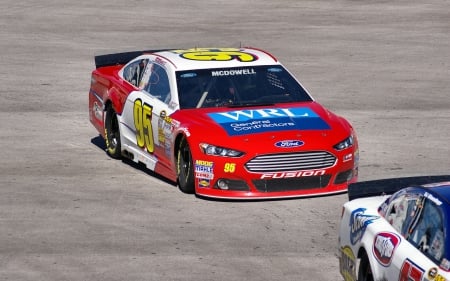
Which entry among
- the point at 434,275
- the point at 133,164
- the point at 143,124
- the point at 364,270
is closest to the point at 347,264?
the point at 364,270

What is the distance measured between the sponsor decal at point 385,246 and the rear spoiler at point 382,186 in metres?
1.16

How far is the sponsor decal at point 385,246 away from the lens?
10023 millimetres

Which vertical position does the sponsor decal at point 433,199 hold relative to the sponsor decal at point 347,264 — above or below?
above

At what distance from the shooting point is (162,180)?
16.7 m

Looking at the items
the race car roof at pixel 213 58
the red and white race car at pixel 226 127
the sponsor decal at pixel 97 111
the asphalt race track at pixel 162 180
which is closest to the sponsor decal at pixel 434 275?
the asphalt race track at pixel 162 180

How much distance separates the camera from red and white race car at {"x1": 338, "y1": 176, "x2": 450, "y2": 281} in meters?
9.50

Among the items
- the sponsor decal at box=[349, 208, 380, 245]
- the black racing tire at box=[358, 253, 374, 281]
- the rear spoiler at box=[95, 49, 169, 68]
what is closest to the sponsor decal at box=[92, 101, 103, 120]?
the rear spoiler at box=[95, 49, 169, 68]

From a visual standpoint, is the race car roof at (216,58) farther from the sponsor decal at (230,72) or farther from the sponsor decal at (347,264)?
the sponsor decal at (347,264)

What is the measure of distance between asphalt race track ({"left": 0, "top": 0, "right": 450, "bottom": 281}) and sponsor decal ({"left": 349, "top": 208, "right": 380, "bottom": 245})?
1186mm

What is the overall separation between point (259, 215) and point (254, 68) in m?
2.95

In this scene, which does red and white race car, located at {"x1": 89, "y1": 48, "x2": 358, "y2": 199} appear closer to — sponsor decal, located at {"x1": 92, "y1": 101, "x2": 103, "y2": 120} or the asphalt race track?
sponsor decal, located at {"x1": 92, "y1": 101, "x2": 103, "y2": 120}

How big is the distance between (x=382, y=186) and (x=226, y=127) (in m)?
4.20

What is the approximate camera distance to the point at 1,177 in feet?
54.9

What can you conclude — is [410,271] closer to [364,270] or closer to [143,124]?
[364,270]
